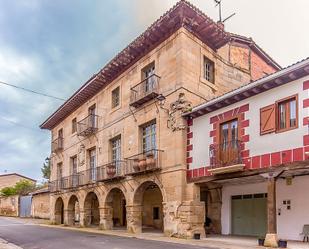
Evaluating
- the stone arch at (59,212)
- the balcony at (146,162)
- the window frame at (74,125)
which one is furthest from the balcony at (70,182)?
the balcony at (146,162)

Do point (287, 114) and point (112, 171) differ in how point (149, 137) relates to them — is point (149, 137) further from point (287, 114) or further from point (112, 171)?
point (287, 114)

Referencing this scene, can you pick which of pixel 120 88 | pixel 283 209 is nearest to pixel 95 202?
pixel 120 88

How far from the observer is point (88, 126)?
24859 mm

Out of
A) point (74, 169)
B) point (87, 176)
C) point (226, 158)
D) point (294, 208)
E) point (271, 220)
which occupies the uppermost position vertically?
Result: point (226, 158)

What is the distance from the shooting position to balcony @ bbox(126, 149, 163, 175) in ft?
57.8

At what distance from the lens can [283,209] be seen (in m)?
15.4

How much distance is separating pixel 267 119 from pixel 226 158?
2.17 m

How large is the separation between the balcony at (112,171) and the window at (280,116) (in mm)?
8702

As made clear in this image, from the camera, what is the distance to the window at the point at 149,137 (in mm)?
18953

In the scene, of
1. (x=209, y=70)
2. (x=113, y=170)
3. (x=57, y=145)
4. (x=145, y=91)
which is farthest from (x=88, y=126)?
(x=209, y=70)

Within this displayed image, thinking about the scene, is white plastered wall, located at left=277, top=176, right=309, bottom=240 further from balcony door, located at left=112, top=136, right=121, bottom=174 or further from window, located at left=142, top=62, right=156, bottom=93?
balcony door, located at left=112, top=136, right=121, bottom=174

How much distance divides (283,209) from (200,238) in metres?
3.40

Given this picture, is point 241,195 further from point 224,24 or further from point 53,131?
point 53,131

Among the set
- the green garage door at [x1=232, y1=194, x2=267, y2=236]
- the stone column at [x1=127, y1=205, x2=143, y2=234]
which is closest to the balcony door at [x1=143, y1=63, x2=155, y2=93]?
the stone column at [x1=127, y1=205, x2=143, y2=234]
